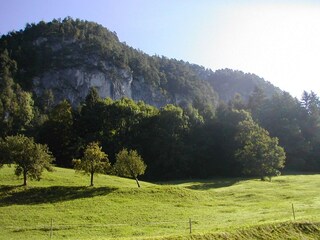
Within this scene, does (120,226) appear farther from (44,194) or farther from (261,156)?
(261,156)

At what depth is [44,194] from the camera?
186 ft

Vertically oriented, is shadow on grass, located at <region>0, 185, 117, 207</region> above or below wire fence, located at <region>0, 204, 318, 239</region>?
above

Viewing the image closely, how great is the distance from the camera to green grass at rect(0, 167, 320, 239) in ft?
117

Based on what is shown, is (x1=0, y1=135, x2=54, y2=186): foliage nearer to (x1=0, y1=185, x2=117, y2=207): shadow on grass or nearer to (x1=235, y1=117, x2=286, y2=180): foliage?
(x1=0, y1=185, x2=117, y2=207): shadow on grass

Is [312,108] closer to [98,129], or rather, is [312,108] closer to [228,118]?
[228,118]

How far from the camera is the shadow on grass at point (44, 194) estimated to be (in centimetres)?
5383

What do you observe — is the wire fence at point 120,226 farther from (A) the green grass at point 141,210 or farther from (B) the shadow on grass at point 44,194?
(B) the shadow on grass at point 44,194

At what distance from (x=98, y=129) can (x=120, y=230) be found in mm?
74351

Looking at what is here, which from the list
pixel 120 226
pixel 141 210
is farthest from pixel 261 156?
pixel 120 226

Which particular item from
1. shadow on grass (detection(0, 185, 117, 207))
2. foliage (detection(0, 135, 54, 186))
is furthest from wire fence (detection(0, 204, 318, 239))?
foliage (detection(0, 135, 54, 186))

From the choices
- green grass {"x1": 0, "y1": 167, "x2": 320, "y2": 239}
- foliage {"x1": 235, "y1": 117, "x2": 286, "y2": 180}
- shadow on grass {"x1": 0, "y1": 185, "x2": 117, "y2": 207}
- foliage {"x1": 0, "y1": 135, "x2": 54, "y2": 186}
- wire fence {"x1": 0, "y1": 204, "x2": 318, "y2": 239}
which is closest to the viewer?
green grass {"x1": 0, "y1": 167, "x2": 320, "y2": 239}

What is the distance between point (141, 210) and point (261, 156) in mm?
47565

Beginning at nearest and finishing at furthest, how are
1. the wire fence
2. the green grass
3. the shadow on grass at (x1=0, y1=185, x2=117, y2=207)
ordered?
the green grass → the wire fence → the shadow on grass at (x1=0, y1=185, x2=117, y2=207)

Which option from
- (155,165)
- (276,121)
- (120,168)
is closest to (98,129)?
(155,165)
